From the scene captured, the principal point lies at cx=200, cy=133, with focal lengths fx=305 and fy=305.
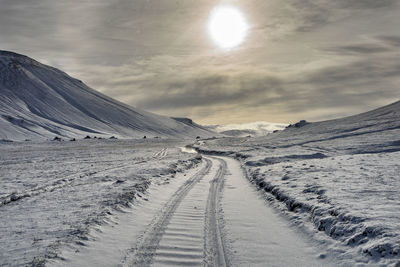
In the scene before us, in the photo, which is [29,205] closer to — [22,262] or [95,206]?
[95,206]

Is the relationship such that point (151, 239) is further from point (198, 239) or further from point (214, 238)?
point (214, 238)

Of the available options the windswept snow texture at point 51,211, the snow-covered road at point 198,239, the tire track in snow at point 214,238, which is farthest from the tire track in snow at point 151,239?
the windswept snow texture at point 51,211

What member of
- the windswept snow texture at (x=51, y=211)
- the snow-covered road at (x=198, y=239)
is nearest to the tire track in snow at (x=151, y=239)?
the snow-covered road at (x=198, y=239)

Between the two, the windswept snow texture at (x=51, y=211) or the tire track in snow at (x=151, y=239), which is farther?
the windswept snow texture at (x=51, y=211)

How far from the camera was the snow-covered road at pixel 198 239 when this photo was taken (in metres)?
7.73

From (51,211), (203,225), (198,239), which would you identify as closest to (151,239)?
(198,239)

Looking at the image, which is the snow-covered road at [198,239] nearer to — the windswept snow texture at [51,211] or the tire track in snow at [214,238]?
the tire track in snow at [214,238]

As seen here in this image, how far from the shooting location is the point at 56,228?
9.76 m

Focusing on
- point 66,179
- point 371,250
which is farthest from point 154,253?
point 66,179

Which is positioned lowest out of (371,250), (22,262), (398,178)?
(22,262)

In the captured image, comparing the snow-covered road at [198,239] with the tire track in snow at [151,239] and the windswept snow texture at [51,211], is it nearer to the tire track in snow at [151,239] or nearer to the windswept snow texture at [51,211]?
the tire track in snow at [151,239]

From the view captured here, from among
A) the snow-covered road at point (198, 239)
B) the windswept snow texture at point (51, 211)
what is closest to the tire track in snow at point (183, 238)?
the snow-covered road at point (198, 239)

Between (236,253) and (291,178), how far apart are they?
42.7 ft

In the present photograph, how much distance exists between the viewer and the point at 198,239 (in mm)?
9211
